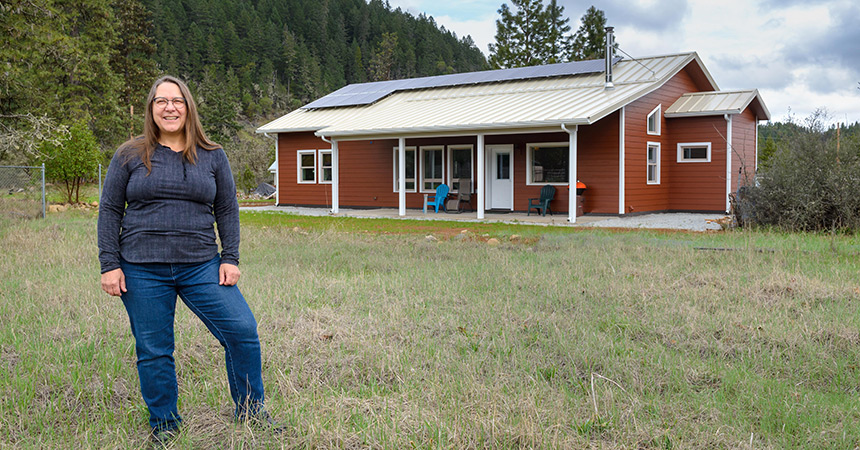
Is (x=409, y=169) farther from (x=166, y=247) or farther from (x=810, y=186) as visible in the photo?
(x=166, y=247)

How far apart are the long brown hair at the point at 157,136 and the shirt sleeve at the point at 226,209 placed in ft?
0.41

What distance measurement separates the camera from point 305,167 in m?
24.0

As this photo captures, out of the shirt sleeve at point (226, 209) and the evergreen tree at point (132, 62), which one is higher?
the evergreen tree at point (132, 62)

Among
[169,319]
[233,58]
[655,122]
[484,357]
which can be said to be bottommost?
[484,357]

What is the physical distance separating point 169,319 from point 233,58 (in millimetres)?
78375

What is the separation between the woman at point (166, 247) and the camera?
299cm

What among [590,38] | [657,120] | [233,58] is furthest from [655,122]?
[233,58]

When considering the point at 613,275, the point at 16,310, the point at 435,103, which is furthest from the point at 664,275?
the point at 435,103

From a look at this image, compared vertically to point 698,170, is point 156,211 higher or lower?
lower

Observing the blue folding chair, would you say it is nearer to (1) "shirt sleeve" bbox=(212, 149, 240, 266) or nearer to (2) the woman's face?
(1) "shirt sleeve" bbox=(212, 149, 240, 266)

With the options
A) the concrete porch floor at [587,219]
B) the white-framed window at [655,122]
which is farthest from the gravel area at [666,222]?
the white-framed window at [655,122]

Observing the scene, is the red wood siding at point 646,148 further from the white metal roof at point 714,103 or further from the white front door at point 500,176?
the white front door at point 500,176

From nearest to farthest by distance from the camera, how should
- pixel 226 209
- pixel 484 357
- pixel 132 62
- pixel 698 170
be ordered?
1. pixel 226 209
2. pixel 484 357
3. pixel 698 170
4. pixel 132 62

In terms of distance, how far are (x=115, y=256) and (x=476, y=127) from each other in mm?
14741
